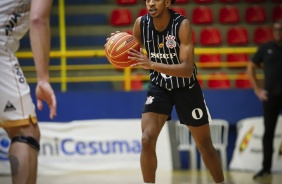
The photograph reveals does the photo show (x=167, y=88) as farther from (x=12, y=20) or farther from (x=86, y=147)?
(x=86, y=147)

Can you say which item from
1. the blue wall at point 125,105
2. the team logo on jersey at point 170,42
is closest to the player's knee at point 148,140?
the team logo on jersey at point 170,42

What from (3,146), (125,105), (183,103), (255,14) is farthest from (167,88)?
(255,14)

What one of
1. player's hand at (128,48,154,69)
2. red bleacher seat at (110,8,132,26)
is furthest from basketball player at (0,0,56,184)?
red bleacher seat at (110,8,132,26)

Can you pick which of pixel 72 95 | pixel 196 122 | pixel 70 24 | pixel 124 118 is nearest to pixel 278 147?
pixel 124 118

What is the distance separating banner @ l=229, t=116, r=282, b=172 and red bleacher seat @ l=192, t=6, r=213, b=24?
3935mm

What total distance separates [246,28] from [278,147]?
14.5ft

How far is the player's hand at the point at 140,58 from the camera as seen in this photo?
15.7 feet

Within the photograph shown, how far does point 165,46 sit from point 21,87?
79.1 inches

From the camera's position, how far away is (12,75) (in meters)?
3.30

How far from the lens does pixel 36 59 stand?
3146 mm

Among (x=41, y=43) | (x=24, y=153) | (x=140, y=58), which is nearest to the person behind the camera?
(x=41, y=43)

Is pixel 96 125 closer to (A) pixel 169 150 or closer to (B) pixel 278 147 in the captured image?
(A) pixel 169 150

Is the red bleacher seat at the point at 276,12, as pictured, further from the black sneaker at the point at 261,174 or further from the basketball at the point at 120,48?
the basketball at the point at 120,48

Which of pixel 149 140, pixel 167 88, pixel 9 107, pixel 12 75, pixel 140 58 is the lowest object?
pixel 149 140
